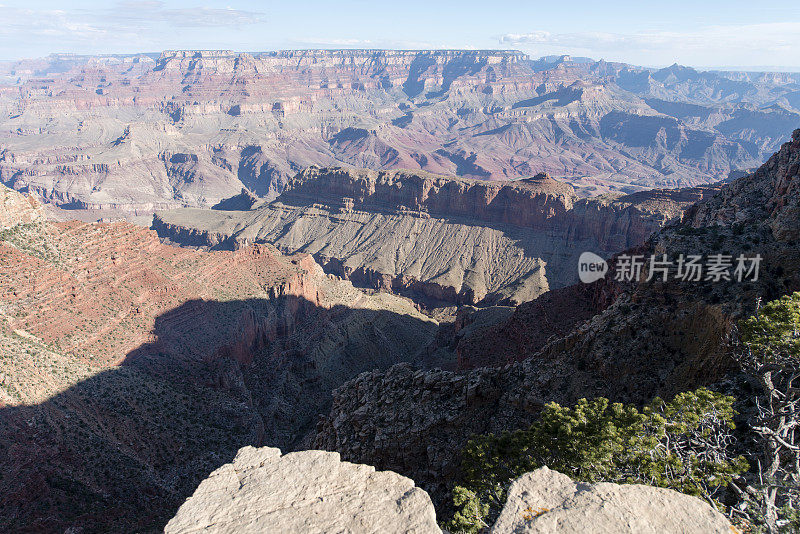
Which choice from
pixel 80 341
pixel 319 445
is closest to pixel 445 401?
Answer: pixel 319 445

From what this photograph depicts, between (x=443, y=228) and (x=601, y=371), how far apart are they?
4542 inches

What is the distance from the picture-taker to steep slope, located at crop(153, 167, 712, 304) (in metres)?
120

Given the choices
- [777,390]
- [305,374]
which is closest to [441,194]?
[305,374]

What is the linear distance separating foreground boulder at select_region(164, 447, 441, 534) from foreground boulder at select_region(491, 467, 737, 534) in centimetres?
287

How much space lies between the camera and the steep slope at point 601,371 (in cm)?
3084

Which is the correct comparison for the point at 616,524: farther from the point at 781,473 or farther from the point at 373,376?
the point at 373,376

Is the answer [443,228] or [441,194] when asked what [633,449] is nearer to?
[443,228]

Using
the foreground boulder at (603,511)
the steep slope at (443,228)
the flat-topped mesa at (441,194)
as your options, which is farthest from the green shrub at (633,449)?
the flat-topped mesa at (441,194)

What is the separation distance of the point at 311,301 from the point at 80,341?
1369 inches

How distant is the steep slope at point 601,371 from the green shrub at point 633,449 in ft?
27.5

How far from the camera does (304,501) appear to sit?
651 inches

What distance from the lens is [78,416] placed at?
42750 mm

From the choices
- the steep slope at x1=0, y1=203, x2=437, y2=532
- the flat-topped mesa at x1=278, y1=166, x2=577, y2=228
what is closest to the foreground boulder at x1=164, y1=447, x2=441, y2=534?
the steep slope at x1=0, y1=203, x2=437, y2=532

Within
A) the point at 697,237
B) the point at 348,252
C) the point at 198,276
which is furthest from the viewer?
the point at 348,252
